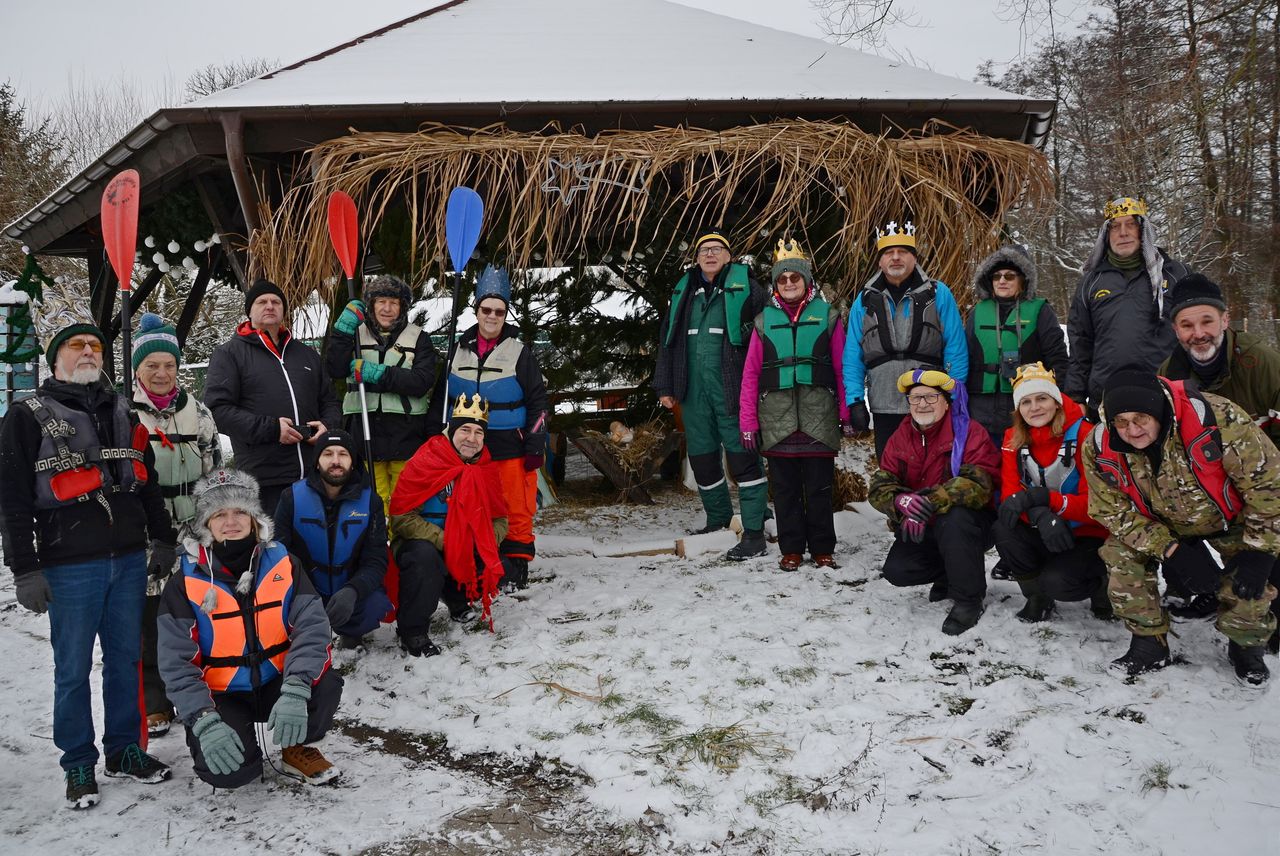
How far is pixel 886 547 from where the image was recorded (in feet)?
15.4

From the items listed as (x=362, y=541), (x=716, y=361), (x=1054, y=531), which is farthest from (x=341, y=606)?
(x=1054, y=531)

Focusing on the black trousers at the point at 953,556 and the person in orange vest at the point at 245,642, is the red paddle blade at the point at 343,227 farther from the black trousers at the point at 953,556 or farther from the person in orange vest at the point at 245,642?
the black trousers at the point at 953,556

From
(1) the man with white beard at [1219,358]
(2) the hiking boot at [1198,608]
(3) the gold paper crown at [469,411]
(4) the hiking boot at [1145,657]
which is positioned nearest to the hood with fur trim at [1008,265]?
(1) the man with white beard at [1219,358]

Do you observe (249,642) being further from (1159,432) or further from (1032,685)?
(1159,432)

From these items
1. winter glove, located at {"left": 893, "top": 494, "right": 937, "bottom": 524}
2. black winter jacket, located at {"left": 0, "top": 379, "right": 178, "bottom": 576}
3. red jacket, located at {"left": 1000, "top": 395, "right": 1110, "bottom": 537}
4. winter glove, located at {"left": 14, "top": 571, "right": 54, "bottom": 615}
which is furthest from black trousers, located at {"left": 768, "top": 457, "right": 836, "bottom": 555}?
winter glove, located at {"left": 14, "top": 571, "right": 54, "bottom": 615}

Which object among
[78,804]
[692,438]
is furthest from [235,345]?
[692,438]

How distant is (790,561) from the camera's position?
4.39 m

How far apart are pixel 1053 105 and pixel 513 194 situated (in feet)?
11.3

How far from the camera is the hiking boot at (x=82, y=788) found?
242cm

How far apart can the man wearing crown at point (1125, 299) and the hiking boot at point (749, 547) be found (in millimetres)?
1863

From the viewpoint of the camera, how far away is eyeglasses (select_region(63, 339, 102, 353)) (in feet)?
8.20

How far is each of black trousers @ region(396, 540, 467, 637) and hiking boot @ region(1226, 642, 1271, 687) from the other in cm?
302

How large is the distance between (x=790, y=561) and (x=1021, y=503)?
1408 mm

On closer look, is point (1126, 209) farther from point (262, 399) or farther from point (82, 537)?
point (82, 537)
